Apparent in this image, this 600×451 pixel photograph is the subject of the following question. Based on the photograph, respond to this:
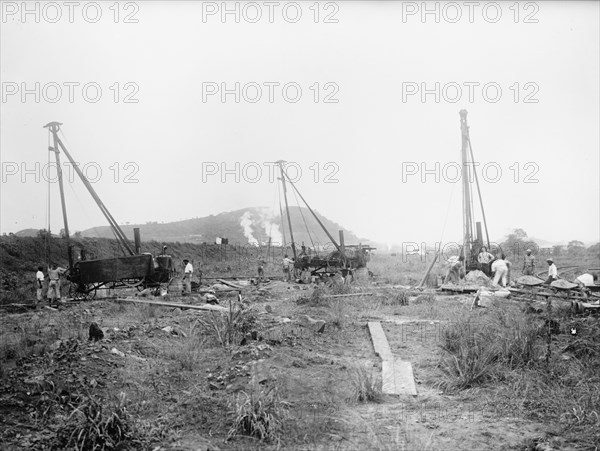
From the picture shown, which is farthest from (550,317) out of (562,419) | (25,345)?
(25,345)

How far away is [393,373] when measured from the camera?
5633 mm

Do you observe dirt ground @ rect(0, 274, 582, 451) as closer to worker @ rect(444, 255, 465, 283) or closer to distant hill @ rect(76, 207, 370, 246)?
worker @ rect(444, 255, 465, 283)

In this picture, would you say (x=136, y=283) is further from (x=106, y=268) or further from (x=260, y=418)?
(x=260, y=418)

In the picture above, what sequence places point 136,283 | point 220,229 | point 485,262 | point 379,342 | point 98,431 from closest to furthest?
1. point 98,431
2. point 379,342
3. point 136,283
4. point 485,262
5. point 220,229

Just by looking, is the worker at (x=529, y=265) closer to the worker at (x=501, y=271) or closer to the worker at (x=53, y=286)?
the worker at (x=501, y=271)

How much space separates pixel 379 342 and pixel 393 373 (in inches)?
64.5

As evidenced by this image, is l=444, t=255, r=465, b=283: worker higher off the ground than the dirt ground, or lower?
higher

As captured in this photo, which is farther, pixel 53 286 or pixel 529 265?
pixel 529 265

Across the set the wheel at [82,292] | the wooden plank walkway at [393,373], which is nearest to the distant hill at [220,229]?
the wheel at [82,292]

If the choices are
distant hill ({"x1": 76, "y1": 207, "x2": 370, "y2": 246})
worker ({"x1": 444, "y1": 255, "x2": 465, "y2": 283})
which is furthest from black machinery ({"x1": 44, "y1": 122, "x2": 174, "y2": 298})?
distant hill ({"x1": 76, "y1": 207, "x2": 370, "y2": 246})

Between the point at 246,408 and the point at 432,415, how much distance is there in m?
1.92

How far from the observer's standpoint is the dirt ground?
12.4ft

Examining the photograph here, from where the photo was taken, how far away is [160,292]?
13.6 meters

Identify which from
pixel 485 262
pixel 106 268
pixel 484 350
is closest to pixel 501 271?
pixel 485 262
